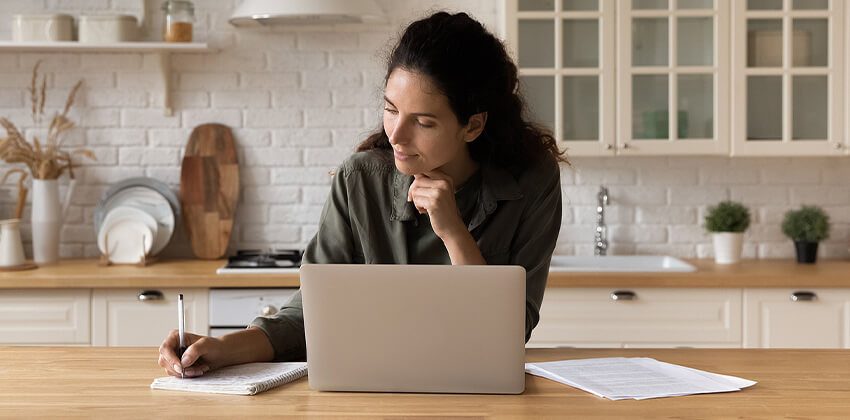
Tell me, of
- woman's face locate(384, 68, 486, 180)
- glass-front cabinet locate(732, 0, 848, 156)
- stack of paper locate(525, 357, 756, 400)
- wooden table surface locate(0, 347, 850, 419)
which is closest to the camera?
wooden table surface locate(0, 347, 850, 419)

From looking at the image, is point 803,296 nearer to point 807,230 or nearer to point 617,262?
point 807,230

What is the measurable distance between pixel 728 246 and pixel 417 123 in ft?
7.15

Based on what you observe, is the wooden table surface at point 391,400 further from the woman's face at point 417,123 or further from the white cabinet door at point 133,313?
the white cabinet door at point 133,313

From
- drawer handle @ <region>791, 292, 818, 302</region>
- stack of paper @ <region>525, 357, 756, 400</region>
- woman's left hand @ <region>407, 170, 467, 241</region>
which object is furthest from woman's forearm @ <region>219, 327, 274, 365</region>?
drawer handle @ <region>791, 292, 818, 302</region>

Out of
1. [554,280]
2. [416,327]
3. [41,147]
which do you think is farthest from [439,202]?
[41,147]

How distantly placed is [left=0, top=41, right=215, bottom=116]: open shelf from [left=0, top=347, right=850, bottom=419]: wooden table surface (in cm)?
205

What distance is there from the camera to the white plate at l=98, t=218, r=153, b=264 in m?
3.53

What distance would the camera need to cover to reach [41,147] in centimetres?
376

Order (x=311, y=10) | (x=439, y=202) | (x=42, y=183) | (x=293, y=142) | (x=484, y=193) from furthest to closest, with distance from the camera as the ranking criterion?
1. (x=293, y=142)
2. (x=42, y=183)
3. (x=311, y=10)
4. (x=484, y=193)
5. (x=439, y=202)

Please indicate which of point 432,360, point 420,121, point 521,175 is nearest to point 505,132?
point 521,175

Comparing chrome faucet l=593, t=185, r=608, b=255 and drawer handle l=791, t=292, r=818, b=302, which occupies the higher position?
chrome faucet l=593, t=185, r=608, b=255

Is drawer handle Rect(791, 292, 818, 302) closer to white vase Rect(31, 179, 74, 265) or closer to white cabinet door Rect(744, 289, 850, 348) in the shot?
white cabinet door Rect(744, 289, 850, 348)

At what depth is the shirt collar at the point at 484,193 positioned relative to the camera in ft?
6.45

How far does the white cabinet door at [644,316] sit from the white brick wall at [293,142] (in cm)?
63
